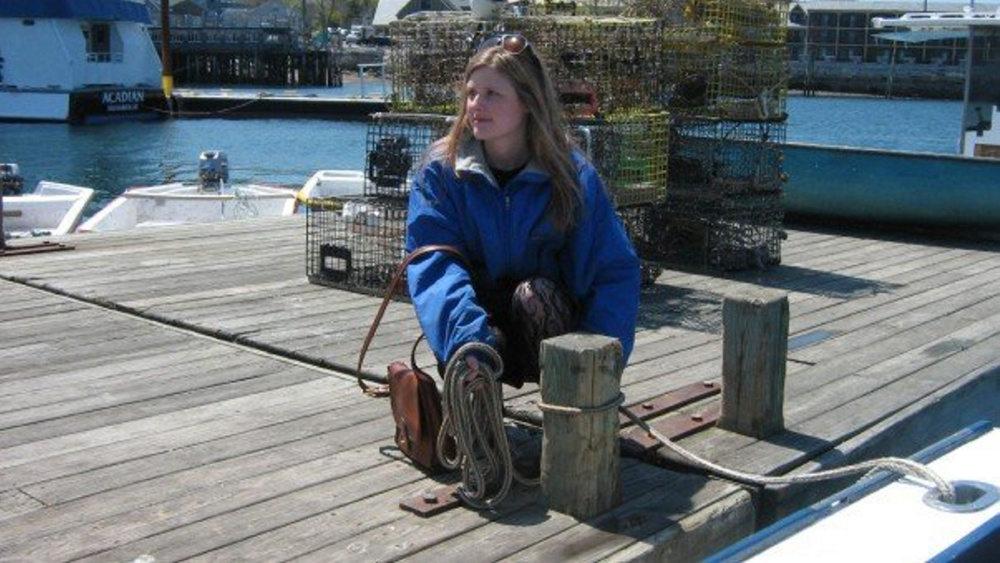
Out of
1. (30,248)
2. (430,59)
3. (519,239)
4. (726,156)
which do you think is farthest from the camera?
(30,248)

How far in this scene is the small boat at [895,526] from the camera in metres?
2.54

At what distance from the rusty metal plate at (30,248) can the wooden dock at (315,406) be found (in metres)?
0.17

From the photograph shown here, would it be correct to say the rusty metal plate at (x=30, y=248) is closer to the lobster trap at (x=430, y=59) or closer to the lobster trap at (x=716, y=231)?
the lobster trap at (x=430, y=59)

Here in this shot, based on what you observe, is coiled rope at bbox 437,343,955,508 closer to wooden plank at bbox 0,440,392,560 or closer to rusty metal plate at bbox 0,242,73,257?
wooden plank at bbox 0,440,392,560

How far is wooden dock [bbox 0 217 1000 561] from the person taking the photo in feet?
11.7

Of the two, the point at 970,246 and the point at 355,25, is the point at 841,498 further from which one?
the point at 355,25

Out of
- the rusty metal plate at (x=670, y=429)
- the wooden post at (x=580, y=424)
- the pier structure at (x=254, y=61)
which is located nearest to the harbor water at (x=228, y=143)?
the pier structure at (x=254, y=61)

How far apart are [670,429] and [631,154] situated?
2.70 m

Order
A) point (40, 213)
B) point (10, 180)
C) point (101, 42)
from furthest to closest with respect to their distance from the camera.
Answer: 1. point (101, 42)
2. point (10, 180)
3. point (40, 213)

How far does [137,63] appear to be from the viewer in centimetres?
5000

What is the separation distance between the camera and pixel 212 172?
55.7 feet

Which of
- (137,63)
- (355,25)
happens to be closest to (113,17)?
(137,63)

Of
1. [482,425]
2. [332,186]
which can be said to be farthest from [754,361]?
[332,186]

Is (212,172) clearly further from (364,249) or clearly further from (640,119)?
(640,119)
